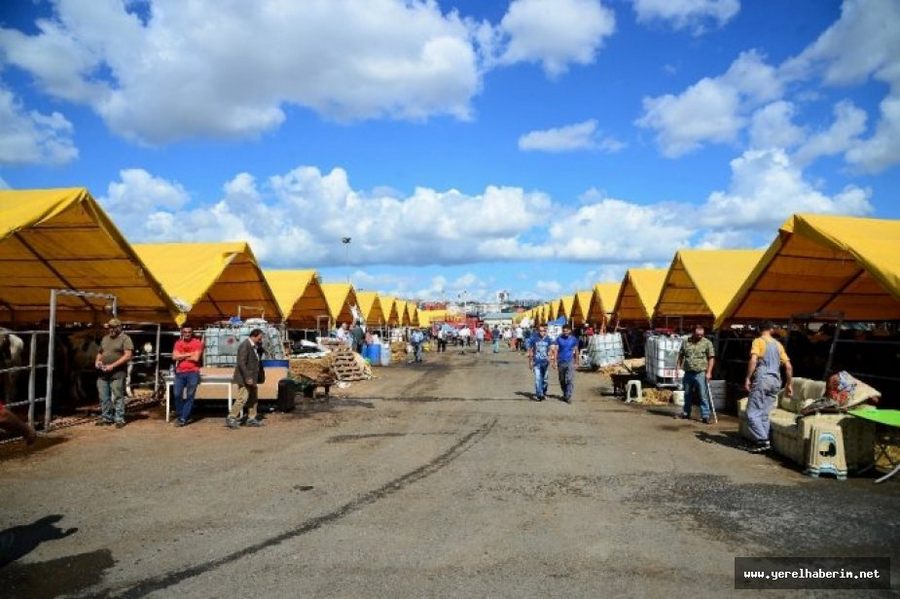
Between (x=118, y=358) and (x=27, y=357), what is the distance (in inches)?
170

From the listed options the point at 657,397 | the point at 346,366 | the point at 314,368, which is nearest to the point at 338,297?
the point at 346,366

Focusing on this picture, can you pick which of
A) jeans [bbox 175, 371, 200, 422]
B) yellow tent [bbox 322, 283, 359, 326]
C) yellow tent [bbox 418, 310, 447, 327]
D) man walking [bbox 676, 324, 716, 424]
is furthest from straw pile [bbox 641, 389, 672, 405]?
yellow tent [bbox 418, 310, 447, 327]

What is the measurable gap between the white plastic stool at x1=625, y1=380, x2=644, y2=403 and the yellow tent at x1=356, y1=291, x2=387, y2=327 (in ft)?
78.4

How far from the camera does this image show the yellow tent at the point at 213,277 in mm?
15312

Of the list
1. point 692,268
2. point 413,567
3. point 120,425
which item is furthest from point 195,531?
point 692,268

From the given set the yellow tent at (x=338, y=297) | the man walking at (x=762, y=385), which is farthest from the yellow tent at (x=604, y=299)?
the man walking at (x=762, y=385)

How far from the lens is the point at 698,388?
12.3 meters

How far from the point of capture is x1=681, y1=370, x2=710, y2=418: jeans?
12.1 meters

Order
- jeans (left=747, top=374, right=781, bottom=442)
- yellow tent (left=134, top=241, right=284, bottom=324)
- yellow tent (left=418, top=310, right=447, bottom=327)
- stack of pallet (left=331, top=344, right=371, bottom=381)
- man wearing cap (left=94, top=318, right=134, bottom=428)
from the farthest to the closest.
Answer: yellow tent (left=418, top=310, right=447, bottom=327) → stack of pallet (left=331, top=344, right=371, bottom=381) → yellow tent (left=134, top=241, right=284, bottom=324) → man wearing cap (left=94, top=318, right=134, bottom=428) → jeans (left=747, top=374, right=781, bottom=442)

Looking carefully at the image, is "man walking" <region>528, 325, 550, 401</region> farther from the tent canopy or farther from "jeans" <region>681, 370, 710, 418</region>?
the tent canopy

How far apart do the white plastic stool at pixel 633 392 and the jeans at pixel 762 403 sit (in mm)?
6152

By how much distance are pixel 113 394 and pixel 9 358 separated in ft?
7.16

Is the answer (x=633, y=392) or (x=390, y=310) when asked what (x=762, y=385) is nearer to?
(x=633, y=392)

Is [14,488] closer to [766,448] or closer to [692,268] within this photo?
[766,448]
